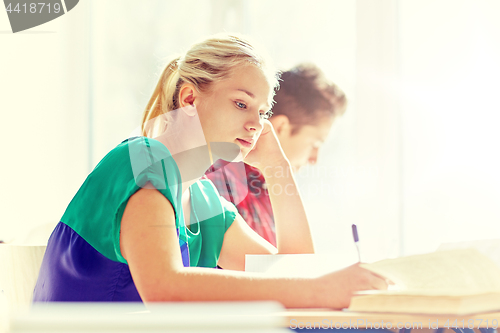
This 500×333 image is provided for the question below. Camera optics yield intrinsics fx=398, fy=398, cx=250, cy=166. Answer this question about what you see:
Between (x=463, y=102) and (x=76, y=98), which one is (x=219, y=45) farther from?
(x=463, y=102)

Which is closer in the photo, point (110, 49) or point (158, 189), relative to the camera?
point (158, 189)

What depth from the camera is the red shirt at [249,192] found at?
3.91 feet

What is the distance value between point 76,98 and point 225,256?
3.61 ft

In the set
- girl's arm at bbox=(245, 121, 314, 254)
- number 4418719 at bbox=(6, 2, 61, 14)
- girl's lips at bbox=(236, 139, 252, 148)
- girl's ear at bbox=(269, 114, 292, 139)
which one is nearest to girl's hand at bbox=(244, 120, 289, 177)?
girl's arm at bbox=(245, 121, 314, 254)

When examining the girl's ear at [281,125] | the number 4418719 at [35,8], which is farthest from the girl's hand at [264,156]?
the number 4418719 at [35,8]

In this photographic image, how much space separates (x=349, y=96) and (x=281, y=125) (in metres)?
0.55

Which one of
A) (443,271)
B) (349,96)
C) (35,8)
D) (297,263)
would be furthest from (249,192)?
(35,8)

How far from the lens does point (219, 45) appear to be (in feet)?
2.29

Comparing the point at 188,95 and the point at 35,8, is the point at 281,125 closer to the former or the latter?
the point at 188,95

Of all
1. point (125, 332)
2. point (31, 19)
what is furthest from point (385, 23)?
point (125, 332)

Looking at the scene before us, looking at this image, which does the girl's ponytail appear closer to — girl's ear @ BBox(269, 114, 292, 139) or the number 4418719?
girl's ear @ BBox(269, 114, 292, 139)

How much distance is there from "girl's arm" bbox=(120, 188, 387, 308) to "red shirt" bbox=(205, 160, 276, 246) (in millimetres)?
774

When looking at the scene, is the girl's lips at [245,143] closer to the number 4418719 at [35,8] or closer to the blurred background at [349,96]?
the blurred background at [349,96]

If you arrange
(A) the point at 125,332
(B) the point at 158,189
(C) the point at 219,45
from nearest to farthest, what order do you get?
(A) the point at 125,332, (B) the point at 158,189, (C) the point at 219,45
